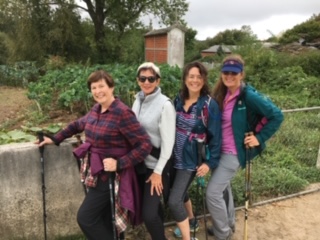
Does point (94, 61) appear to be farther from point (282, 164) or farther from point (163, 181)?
point (163, 181)

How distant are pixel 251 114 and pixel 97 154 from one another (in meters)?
1.34

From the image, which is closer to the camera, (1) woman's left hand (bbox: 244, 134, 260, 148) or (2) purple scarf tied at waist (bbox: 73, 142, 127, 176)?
(2) purple scarf tied at waist (bbox: 73, 142, 127, 176)

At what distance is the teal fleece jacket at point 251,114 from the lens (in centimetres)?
286

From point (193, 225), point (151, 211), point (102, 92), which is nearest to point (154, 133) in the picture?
point (102, 92)

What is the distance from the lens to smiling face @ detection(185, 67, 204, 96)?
2.85 metres

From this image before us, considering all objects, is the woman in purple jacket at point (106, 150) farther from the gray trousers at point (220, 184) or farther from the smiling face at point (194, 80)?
the gray trousers at point (220, 184)

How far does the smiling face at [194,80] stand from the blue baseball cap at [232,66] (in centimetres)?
24

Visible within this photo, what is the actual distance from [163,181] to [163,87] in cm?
493

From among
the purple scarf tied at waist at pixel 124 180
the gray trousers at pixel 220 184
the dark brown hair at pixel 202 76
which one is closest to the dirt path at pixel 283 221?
the gray trousers at pixel 220 184

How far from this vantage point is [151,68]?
2799 millimetres

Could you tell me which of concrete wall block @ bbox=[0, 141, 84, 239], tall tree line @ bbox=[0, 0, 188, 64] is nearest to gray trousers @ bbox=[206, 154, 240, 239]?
concrete wall block @ bbox=[0, 141, 84, 239]

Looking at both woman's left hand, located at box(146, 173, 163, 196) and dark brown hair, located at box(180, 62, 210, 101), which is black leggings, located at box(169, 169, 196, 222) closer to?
woman's left hand, located at box(146, 173, 163, 196)

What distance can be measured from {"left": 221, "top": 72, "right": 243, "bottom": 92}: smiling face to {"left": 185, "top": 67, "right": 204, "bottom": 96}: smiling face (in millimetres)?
229

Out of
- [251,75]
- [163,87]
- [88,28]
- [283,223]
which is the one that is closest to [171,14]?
[88,28]
